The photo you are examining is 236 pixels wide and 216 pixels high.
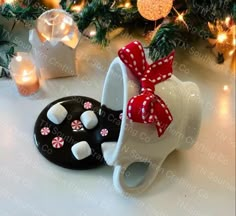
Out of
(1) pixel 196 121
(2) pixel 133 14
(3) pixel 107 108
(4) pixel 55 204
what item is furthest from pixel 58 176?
(2) pixel 133 14

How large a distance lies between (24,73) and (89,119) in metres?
0.18

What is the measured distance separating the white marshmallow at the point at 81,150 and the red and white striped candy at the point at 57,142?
1.2 inches

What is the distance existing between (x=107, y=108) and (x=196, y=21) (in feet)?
0.91

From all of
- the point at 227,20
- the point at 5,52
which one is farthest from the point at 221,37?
the point at 5,52

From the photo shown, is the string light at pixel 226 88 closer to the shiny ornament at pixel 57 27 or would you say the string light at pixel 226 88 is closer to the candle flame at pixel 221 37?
the candle flame at pixel 221 37

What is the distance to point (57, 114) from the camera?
77cm

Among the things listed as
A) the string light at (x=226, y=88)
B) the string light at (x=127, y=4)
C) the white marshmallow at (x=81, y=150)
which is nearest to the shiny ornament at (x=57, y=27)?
the string light at (x=127, y=4)

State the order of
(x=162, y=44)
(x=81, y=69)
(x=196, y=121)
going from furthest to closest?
1. (x=81, y=69)
2. (x=162, y=44)
3. (x=196, y=121)

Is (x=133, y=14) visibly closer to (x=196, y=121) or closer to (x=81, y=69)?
(x=81, y=69)

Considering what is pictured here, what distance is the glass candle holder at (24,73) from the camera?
0.81 metres

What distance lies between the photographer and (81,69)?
895mm

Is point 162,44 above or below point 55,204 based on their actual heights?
above

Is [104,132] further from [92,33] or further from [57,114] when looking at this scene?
[92,33]

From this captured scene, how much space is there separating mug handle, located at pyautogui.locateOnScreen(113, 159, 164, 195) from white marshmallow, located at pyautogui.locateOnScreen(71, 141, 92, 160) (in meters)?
0.07
